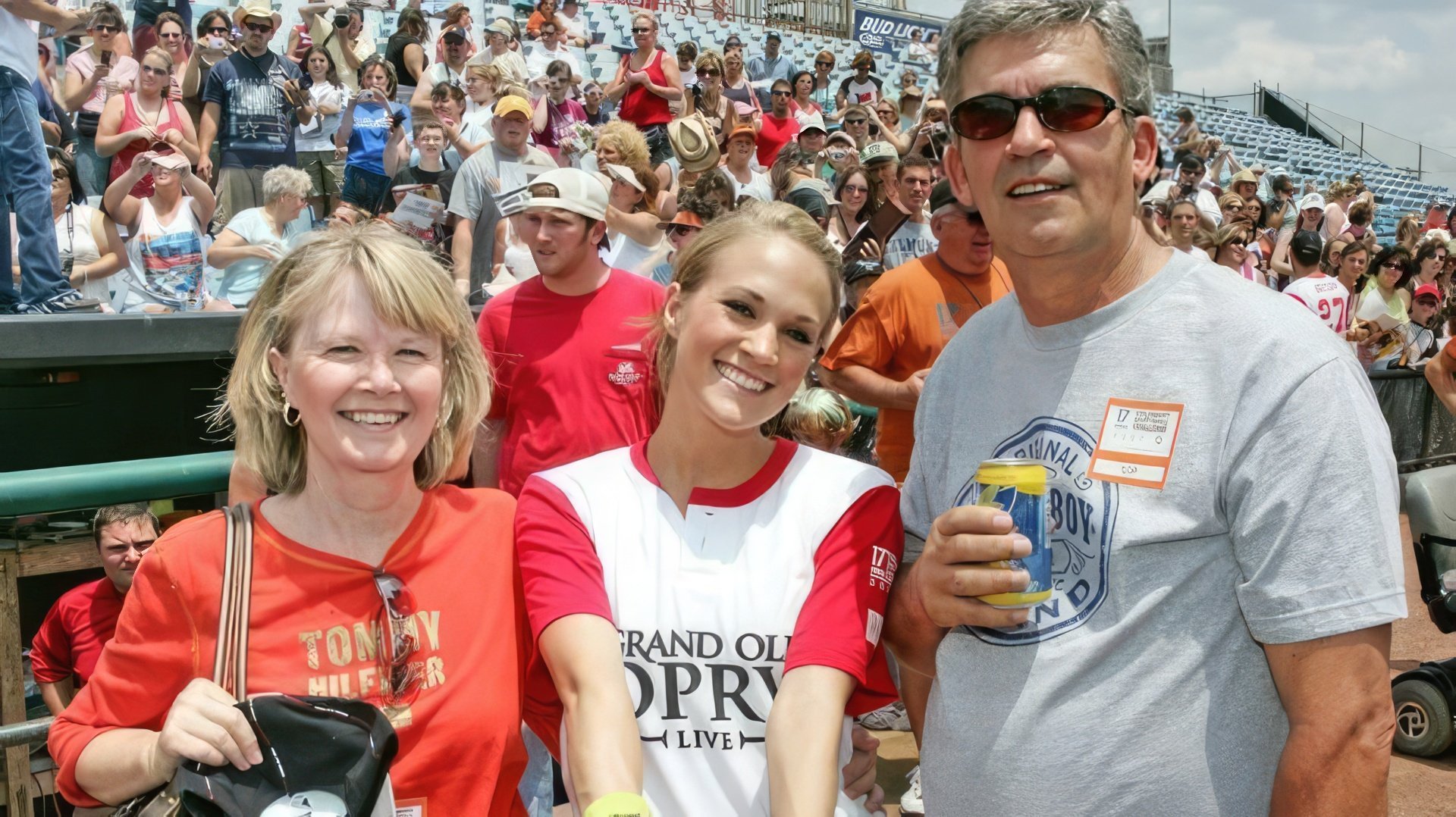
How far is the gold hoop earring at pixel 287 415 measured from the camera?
7.00 ft

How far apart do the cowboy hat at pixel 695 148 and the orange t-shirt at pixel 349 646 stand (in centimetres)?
745

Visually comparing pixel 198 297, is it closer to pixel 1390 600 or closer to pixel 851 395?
pixel 851 395

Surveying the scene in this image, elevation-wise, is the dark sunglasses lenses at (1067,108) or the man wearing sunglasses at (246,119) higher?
the man wearing sunglasses at (246,119)

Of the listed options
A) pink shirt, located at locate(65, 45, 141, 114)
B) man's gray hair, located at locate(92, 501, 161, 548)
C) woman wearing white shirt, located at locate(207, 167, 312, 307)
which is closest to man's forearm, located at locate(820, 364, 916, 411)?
man's gray hair, located at locate(92, 501, 161, 548)

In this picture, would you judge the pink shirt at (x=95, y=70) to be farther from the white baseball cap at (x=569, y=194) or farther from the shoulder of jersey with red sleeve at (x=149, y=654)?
the shoulder of jersey with red sleeve at (x=149, y=654)

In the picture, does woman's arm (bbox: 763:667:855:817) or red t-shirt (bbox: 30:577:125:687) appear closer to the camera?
woman's arm (bbox: 763:667:855:817)

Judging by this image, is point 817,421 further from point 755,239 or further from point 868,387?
point 755,239

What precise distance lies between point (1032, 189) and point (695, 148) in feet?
24.7

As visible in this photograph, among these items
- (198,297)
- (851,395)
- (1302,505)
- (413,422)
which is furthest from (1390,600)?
(198,297)

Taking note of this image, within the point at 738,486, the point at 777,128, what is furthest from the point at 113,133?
the point at 738,486

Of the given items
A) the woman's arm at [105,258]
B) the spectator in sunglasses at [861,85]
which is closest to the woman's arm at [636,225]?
the woman's arm at [105,258]

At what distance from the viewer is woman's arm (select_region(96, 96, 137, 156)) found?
8.05m

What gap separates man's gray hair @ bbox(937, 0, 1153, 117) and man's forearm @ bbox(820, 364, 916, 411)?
282 centimetres

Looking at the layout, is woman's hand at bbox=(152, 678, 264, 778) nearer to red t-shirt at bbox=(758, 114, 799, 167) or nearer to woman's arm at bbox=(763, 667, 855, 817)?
woman's arm at bbox=(763, 667, 855, 817)
